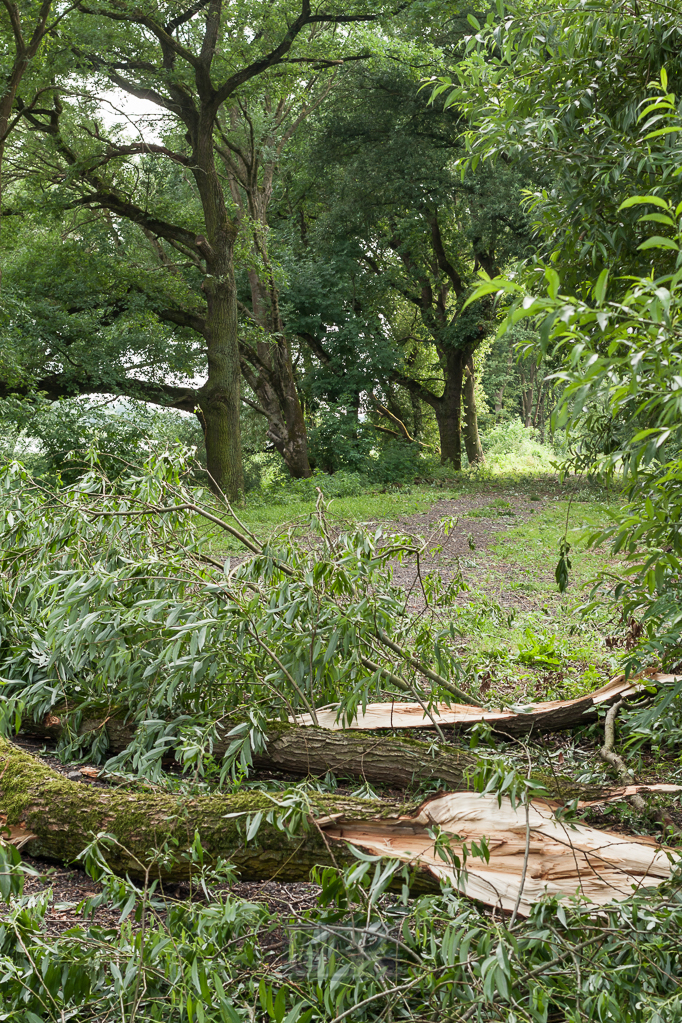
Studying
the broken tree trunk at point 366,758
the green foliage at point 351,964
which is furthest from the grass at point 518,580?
the green foliage at point 351,964

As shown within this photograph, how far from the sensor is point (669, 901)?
7.50 feet

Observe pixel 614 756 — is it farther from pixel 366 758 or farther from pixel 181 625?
pixel 181 625

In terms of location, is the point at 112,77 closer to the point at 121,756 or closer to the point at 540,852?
the point at 121,756

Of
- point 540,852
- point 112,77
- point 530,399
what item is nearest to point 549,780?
point 540,852

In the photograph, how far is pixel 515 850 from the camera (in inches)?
110

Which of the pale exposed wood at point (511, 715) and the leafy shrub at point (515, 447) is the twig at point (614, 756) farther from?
the leafy shrub at point (515, 447)

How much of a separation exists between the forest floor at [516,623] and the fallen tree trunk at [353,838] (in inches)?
6.7

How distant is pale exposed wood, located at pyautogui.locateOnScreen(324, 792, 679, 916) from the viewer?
8.54ft

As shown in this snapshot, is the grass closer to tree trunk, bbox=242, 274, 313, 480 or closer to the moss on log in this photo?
the moss on log

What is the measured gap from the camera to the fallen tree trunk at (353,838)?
8.67 ft

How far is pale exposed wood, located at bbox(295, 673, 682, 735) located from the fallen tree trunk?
1057 mm

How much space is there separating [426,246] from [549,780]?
1946 cm

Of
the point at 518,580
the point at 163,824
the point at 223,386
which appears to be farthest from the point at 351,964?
the point at 223,386

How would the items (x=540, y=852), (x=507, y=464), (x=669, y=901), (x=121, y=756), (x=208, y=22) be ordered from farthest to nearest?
(x=507, y=464)
(x=208, y=22)
(x=121, y=756)
(x=540, y=852)
(x=669, y=901)
